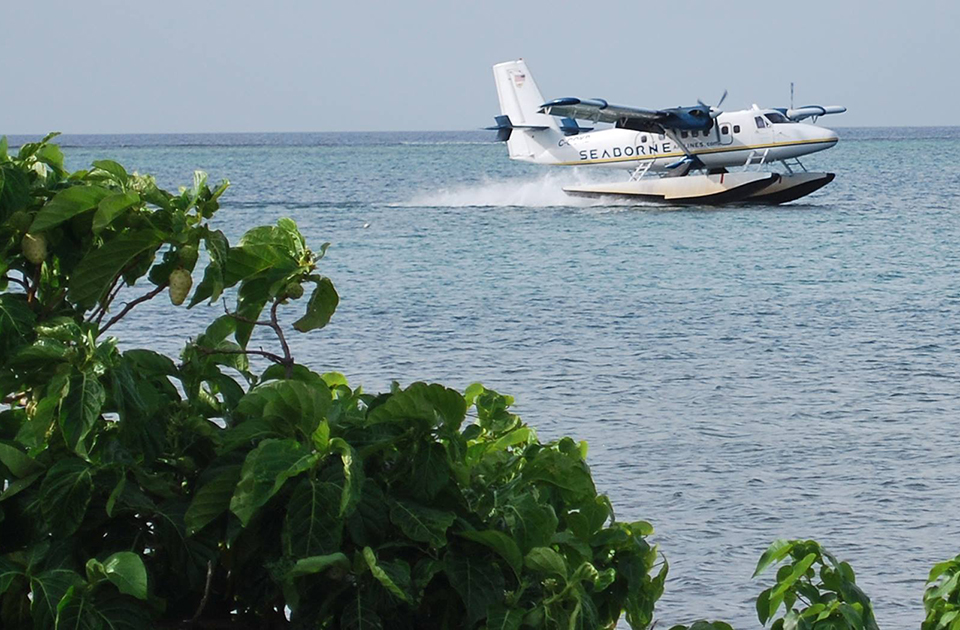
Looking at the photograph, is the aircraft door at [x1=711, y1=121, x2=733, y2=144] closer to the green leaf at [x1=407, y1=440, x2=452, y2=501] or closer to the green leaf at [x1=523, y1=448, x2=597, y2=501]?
the green leaf at [x1=523, y1=448, x2=597, y2=501]

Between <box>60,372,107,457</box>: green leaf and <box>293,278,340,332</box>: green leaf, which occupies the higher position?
<box>293,278,340,332</box>: green leaf

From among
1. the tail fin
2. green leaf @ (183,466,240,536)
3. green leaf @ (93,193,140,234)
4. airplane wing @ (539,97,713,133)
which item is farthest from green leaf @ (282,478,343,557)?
the tail fin

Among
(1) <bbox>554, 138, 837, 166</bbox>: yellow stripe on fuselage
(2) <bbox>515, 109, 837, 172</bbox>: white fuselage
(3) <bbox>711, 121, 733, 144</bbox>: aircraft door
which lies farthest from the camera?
(3) <bbox>711, 121, 733, 144</bbox>: aircraft door

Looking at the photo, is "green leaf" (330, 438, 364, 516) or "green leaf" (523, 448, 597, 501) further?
"green leaf" (523, 448, 597, 501)

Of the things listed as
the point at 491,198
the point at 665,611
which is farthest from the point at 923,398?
the point at 491,198

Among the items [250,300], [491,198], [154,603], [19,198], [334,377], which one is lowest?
[491,198]

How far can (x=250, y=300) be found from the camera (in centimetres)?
235

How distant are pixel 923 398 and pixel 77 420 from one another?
10517 millimetres

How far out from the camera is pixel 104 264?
2156 millimetres

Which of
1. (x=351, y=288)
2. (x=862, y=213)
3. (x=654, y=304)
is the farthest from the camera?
(x=862, y=213)

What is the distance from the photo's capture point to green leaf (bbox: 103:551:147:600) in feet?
6.22

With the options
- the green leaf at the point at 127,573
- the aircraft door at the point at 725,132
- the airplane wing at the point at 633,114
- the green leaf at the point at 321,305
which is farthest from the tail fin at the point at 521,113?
the green leaf at the point at 127,573

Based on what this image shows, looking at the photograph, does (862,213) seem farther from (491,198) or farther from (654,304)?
(654,304)

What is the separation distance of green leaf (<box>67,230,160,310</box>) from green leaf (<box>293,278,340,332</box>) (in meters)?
0.34
